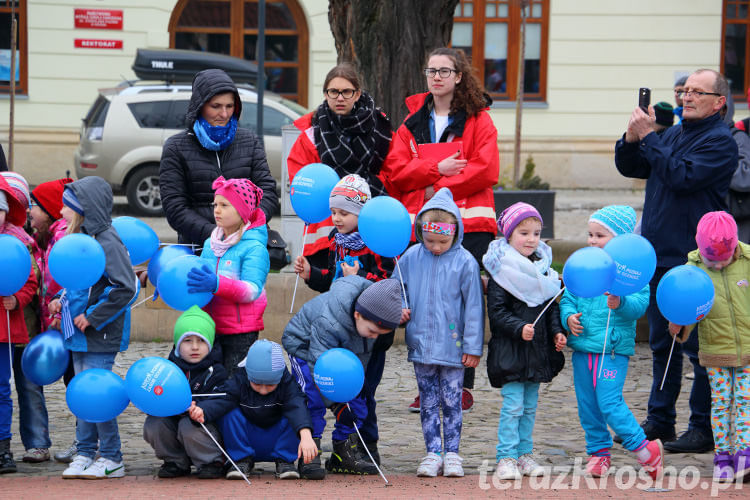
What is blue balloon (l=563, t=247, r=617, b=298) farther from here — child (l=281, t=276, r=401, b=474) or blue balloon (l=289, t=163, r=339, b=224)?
blue balloon (l=289, t=163, r=339, b=224)

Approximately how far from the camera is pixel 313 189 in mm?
5773

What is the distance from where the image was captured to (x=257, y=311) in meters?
5.64

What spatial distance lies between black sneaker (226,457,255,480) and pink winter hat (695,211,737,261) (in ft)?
8.33

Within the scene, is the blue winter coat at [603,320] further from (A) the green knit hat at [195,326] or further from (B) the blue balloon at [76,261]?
(B) the blue balloon at [76,261]

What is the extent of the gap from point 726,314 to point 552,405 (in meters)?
1.91

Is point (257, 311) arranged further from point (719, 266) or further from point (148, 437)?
point (719, 266)

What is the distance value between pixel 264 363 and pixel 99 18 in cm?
1566

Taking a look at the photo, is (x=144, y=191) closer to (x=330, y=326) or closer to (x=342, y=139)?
(x=342, y=139)

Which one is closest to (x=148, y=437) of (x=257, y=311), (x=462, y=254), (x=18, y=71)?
(x=257, y=311)

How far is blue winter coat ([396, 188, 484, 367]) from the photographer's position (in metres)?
5.45

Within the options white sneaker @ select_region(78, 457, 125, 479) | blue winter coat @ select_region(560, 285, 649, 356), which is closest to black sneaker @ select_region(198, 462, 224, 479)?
white sneaker @ select_region(78, 457, 125, 479)

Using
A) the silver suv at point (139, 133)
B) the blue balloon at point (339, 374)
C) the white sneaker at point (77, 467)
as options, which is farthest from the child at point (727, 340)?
the silver suv at point (139, 133)

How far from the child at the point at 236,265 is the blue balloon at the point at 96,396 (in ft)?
2.00

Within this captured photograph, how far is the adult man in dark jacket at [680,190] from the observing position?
19.2 feet
